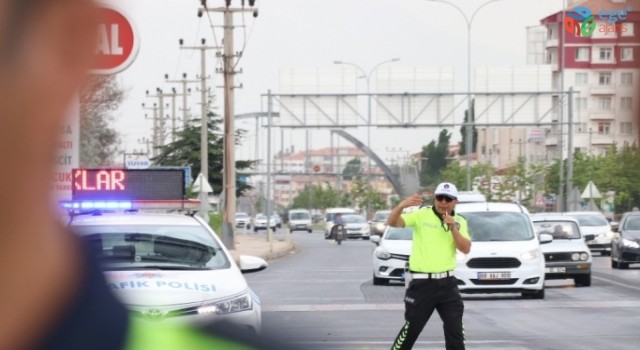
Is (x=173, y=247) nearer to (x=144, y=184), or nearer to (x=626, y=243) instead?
(x=144, y=184)

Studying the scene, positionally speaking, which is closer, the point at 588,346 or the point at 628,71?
the point at 628,71

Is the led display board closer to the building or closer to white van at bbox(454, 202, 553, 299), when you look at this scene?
white van at bbox(454, 202, 553, 299)

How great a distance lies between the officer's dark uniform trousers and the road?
730 mm

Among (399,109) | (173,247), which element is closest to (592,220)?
(399,109)

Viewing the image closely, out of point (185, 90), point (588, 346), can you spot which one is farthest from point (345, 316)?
point (185, 90)

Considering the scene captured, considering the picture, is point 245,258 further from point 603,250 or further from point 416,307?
point 603,250

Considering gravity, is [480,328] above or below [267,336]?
below

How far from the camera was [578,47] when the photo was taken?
5.76ft

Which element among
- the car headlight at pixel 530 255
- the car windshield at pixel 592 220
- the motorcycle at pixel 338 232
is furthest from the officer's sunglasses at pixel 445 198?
the motorcycle at pixel 338 232

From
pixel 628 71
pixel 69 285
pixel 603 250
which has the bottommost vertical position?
pixel 603 250

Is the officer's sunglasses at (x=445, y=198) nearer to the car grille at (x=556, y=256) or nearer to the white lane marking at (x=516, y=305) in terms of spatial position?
the white lane marking at (x=516, y=305)

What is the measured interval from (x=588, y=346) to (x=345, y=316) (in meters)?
5.06

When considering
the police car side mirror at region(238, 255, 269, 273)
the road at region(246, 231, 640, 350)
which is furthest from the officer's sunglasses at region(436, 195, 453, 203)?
the police car side mirror at region(238, 255, 269, 273)

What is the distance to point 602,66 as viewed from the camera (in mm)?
1671
